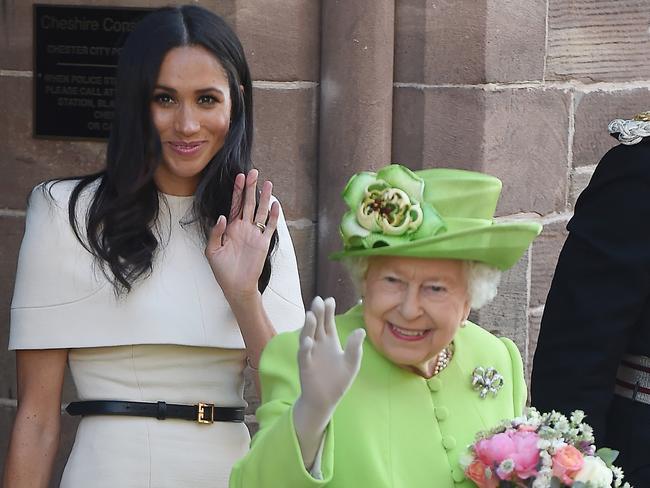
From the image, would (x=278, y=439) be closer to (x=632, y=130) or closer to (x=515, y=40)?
(x=632, y=130)

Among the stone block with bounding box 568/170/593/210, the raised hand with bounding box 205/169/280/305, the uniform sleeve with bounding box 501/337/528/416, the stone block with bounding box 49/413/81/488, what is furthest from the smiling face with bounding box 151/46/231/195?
the stone block with bounding box 568/170/593/210

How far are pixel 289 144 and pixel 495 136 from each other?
678mm

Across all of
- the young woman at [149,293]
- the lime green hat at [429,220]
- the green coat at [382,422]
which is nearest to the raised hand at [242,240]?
the young woman at [149,293]

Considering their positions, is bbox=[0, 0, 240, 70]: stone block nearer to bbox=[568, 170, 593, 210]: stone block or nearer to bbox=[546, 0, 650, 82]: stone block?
bbox=[546, 0, 650, 82]: stone block

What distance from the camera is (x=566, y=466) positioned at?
2674 millimetres

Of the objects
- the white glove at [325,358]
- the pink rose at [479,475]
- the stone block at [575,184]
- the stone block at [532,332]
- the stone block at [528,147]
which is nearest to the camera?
the white glove at [325,358]

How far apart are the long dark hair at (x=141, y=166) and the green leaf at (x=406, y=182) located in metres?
0.80

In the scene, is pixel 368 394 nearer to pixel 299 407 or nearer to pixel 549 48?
pixel 299 407

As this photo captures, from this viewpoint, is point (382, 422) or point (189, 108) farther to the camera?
point (189, 108)

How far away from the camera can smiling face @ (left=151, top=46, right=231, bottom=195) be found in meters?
3.47

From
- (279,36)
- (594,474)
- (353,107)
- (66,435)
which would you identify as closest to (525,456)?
(594,474)

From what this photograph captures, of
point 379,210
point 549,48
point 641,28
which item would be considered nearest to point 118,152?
point 379,210

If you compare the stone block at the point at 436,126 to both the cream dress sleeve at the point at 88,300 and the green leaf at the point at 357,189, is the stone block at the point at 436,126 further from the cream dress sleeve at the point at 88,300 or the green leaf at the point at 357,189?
the green leaf at the point at 357,189

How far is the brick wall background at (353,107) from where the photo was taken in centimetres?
469
